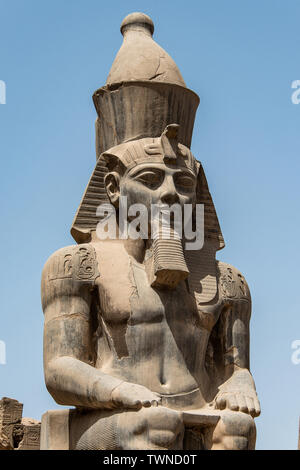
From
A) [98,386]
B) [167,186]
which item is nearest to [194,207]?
[167,186]

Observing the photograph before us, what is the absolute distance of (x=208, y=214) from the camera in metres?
9.23

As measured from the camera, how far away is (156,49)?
942cm

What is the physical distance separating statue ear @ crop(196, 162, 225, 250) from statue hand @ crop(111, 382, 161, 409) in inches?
74.4

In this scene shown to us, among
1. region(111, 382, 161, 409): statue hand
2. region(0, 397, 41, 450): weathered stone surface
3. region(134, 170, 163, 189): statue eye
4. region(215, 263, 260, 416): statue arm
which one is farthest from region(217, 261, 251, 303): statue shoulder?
region(0, 397, 41, 450): weathered stone surface

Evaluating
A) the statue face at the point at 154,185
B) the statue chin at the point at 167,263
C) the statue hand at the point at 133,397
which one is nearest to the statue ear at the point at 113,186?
the statue face at the point at 154,185

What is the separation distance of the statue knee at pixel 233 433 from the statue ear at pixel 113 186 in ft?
6.93

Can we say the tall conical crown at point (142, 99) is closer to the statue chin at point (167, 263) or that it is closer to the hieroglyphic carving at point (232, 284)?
the statue chin at point (167, 263)

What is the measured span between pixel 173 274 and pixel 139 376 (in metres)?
0.88

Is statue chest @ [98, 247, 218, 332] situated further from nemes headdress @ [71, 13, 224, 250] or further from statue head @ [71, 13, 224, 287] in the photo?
nemes headdress @ [71, 13, 224, 250]

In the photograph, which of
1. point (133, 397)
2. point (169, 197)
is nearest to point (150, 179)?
point (169, 197)

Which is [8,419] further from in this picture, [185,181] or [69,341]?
[185,181]

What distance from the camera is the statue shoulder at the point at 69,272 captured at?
8.44 metres

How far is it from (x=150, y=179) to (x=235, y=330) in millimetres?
1522
